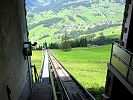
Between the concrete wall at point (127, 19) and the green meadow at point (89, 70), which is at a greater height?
the concrete wall at point (127, 19)

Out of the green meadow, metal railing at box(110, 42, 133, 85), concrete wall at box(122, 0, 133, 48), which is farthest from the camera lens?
the green meadow

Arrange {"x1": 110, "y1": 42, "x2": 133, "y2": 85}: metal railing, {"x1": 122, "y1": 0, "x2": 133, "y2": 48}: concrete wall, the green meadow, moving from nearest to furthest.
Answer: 1. {"x1": 110, "y1": 42, "x2": 133, "y2": 85}: metal railing
2. {"x1": 122, "y1": 0, "x2": 133, "y2": 48}: concrete wall
3. the green meadow

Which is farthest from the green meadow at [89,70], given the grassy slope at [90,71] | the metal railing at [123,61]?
the metal railing at [123,61]

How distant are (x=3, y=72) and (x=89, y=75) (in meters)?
29.0

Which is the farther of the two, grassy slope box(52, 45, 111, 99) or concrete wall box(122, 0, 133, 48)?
grassy slope box(52, 45, 111, 99)

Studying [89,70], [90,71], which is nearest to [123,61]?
[90,71]

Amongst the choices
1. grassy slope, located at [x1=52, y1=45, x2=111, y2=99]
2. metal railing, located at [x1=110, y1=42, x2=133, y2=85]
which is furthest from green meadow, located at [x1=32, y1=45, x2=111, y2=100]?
metal railing, located at [x1=110, y1=42, x2=133, y2=85]

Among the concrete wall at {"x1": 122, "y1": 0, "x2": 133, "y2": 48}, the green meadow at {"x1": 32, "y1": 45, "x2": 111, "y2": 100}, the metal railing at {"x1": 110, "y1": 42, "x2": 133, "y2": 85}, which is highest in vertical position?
the concrete wall at {"x1": 122, "y1": 0, "x2": 133, "y2": 48}

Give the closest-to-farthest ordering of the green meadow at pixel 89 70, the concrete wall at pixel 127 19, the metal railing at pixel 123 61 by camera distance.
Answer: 1. the metal railing at pixel 123 61
2. the concrete wall at pixel 127 19
3. the green meadow at pixel 89 70

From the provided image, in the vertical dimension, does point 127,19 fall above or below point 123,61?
above

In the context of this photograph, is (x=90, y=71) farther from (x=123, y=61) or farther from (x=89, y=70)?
(x=123, y=61)

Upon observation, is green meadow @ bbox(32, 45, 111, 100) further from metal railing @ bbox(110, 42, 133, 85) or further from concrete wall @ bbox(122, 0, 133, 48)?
concrete wall @ bbox(122, 0, 133, 48)

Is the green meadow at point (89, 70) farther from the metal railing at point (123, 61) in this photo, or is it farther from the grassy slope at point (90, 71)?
the metal railing at point (123, 61)

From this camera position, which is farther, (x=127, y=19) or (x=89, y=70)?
(x=89, y=70)
